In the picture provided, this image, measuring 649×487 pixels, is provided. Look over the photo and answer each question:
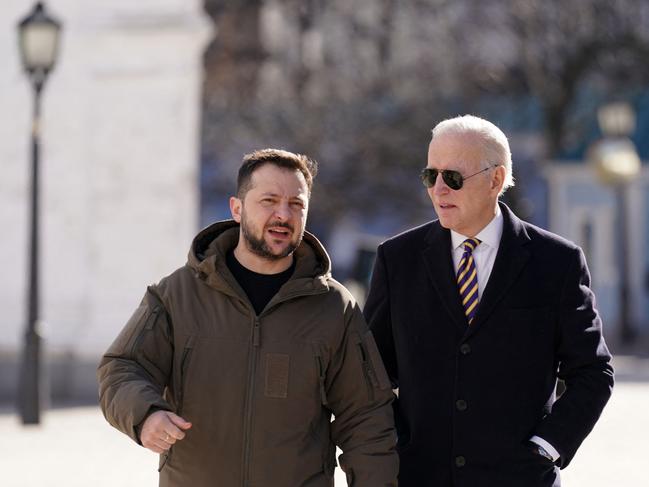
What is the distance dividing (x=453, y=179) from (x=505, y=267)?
13.1 inches

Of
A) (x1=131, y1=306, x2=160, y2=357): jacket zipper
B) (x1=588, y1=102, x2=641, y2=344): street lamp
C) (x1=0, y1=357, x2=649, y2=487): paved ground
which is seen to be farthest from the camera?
(x1=588, y1=102, x2=641, y2=344): street lamp

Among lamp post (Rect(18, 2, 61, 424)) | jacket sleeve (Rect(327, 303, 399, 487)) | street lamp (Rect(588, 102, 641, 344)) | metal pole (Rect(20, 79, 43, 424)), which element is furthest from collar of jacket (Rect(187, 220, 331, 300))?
street lamp (Rect(588, 102, 641, 344))

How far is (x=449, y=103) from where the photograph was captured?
3098cm

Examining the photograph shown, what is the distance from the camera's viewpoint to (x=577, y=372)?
4.61 meters

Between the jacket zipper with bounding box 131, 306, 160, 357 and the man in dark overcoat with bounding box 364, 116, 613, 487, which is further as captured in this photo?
the man in dark overcoat with bounding box 364, 116, 613, 487

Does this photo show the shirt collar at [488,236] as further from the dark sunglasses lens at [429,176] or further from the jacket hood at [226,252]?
the jacket hood at [226,252]

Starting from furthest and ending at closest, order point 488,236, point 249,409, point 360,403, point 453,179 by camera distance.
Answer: point 488,236, point 453,179, point 360,403, point 249,409

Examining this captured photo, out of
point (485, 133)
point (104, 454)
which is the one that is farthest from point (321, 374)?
point (104, 454)

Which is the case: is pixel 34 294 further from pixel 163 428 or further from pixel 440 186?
pixel 163 428

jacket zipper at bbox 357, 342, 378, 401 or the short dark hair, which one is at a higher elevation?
the short dark hair

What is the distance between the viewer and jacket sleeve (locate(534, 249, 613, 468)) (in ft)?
14.8

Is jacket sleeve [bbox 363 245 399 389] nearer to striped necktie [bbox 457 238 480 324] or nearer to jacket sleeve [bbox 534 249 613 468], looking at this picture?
striped necktie [bbox 457 238 480 324]

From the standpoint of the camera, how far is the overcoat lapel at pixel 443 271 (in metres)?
4.67

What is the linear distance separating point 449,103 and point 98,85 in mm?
15705
